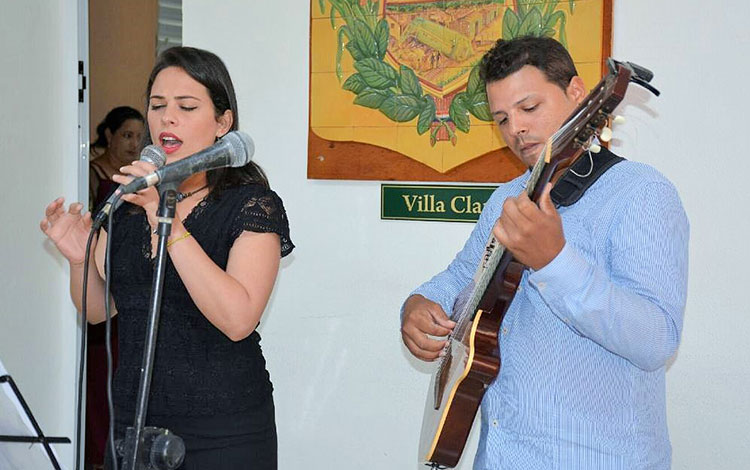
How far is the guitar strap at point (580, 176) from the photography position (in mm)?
1402

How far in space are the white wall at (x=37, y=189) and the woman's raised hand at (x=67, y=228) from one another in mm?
1560

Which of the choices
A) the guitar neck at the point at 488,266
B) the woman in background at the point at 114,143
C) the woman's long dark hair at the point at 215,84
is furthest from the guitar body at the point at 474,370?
the woman in background at the point at 114,143

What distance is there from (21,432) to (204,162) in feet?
1.67

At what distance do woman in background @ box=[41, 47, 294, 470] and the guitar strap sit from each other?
0.56 metres

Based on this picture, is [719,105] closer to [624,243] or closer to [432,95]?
[432,95]

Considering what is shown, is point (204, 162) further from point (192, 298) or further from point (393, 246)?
point (393, 246)

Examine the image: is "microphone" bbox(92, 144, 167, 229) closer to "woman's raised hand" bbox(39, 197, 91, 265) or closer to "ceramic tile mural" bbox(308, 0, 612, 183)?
"woman's raised hand" bbox(39, 197, 91, 265)

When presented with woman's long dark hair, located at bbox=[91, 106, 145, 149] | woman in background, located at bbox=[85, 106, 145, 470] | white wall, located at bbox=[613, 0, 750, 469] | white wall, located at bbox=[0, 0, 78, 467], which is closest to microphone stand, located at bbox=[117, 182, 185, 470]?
white wall, located at bbox=[613, 0, 750, 469]

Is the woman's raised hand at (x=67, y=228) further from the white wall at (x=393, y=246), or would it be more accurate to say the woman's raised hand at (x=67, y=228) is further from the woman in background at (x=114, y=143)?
the woman in background at (x=114, y=143)

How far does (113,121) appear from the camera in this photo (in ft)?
13.7

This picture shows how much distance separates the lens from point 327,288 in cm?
289

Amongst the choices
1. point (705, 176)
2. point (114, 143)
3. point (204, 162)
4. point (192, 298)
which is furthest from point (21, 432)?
point (114, 143)

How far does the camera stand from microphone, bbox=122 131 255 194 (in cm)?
122

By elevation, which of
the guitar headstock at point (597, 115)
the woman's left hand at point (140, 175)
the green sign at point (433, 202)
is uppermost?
the guitar headstock at point (597, 115)
